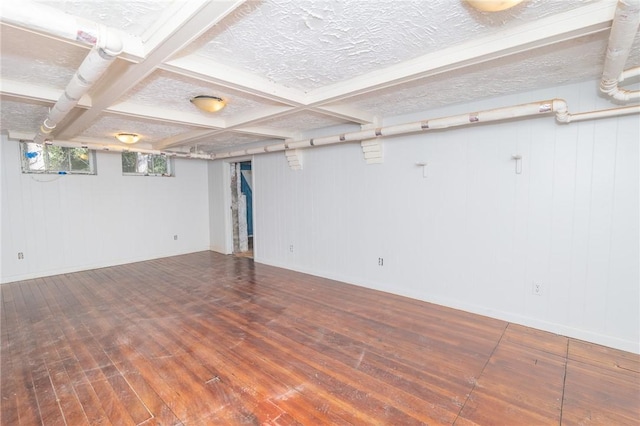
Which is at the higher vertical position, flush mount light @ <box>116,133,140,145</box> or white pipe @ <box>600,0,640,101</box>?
flush mount light @ <box>116,133,140,145</box>

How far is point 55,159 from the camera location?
4812mm

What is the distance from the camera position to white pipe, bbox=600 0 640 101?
1.25 m

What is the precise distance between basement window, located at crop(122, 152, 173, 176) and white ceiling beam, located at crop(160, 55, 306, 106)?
388 centimetres

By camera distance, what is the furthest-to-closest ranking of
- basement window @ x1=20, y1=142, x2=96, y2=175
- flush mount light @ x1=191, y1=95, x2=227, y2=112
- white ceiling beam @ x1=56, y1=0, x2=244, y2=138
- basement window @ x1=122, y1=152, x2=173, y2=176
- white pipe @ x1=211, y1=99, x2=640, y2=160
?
basement window @ x1=122, y1=152, x2=173, y2=176 < basement window @ x1=20, y1=142, x2=96, y2=175 < flush mount light @ x1=191, y1=95, x2=227, y2=112 < white pipe @ x1=211, y1=99, x2=640, y2=160 < white ceiling beam @ x1=56, y1=0, x2=244, y2=138

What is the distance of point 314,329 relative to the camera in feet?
9.28

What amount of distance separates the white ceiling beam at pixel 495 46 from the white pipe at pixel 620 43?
12cm

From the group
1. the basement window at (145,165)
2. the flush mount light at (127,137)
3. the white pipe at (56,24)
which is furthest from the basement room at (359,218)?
the basement window at (145,165)

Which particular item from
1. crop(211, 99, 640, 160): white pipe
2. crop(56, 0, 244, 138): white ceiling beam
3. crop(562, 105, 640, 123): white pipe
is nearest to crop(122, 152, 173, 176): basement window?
crop(56, 0, 244, 138): white ceiling beam

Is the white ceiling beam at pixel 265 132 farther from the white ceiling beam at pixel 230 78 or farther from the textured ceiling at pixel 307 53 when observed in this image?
the white ceiling beam at pixel 230 78

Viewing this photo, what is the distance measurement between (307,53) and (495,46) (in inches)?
46.6

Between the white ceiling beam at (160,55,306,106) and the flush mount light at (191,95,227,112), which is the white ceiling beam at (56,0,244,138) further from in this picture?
the flush mount light at (191,95,227,112)

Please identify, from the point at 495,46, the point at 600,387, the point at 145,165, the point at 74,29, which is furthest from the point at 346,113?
the point at 145,165

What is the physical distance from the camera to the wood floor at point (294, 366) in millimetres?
1761

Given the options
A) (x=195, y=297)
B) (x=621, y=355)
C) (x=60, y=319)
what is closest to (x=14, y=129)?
(x=60, y=319)
